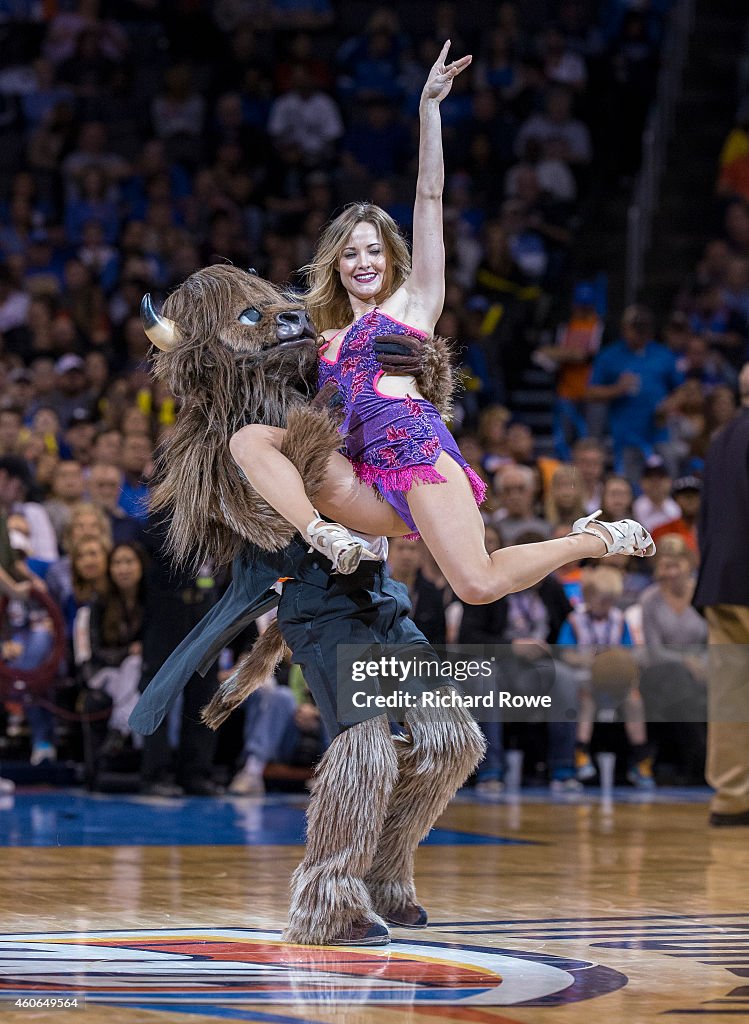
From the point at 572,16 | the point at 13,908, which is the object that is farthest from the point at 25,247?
the point at 13,908

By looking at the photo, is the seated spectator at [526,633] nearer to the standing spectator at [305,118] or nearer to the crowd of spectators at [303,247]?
the crowd of spectators at [303,247]

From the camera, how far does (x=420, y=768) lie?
3955 mm

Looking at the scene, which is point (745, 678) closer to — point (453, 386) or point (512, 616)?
point (512, 616)

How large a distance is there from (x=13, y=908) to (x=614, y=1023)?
6.46ft

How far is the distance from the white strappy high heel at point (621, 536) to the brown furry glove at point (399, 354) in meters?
0.56

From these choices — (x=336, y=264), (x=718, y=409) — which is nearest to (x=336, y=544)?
(x=336, y=264)

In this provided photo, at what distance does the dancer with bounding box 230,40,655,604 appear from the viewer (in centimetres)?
384

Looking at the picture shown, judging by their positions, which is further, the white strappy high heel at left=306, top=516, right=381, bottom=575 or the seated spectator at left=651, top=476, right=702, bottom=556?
the seated spectator at left=651, top=476, right=702, bottom=556

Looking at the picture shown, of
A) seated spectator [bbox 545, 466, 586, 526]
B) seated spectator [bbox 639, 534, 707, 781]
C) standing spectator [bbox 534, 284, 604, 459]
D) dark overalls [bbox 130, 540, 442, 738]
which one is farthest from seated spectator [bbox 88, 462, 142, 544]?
dark overalls [bbox 130, 540, 442, 738]

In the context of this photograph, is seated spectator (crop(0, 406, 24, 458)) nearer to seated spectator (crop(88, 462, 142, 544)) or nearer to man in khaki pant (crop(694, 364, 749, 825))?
seated spectator (crop(88, 462, 142, 544))

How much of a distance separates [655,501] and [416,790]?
559 centimetres

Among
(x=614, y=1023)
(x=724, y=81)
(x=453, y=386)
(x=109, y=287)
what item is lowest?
(x=614, y=1023)

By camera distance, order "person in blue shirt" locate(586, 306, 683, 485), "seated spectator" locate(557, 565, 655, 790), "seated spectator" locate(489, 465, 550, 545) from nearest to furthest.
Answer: "seated spectator" locate(557, 565, 655, 790), "seated spectator" locate(489, 465, 550, 545), "person in blue shirt" locate(586, 306, 683, 485)

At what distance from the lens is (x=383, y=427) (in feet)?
13.0
